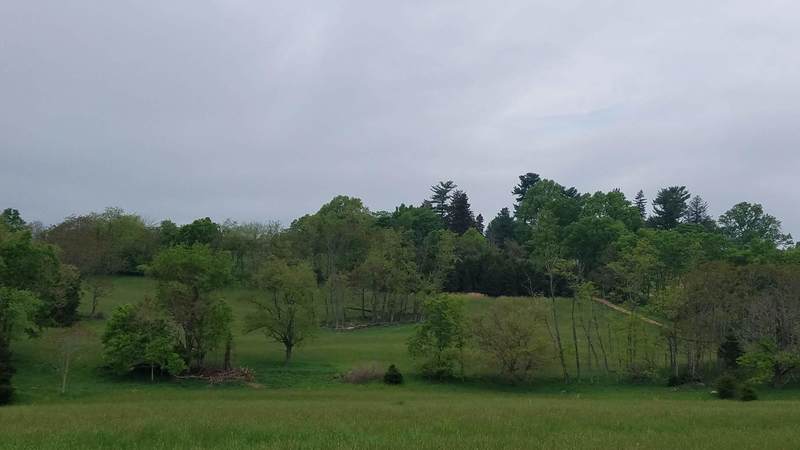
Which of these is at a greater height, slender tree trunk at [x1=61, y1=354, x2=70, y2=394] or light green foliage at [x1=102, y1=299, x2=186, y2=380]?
light green foliage at [x1=102, y1=299, x2=186, y2=380]

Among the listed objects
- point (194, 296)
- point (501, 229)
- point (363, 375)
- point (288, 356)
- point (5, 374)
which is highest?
point (501, 229)

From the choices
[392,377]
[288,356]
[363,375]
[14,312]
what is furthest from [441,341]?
[14,312]

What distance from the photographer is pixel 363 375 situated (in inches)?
2050

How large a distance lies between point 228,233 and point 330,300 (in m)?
25.3

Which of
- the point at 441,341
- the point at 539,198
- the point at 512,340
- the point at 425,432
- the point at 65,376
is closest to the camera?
the point at 425,432

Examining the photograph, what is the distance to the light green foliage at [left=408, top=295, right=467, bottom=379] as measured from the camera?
5481cm

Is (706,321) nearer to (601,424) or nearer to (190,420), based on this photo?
(601,424)

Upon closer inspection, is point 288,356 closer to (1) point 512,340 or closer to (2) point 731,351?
(1) point 512,340

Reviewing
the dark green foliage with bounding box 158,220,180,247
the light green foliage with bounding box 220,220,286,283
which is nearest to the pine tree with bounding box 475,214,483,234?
the light green foliage with bounding box 220,220,286,283

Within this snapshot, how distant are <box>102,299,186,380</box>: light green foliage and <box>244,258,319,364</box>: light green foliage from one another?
32.4 feet

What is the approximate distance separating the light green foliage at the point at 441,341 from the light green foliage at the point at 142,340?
19.0m

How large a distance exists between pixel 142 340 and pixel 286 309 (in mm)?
13914

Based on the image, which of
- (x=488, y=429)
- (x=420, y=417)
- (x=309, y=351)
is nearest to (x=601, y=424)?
(x=488, y=429)

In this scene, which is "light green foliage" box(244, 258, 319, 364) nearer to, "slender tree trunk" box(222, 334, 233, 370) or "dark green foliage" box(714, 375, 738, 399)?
"slender tree trunk" box(222, 334, 233, 370)
